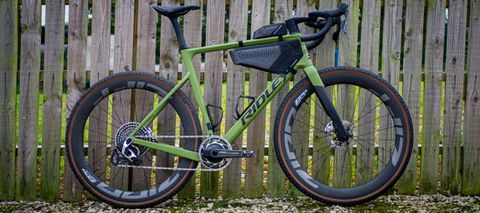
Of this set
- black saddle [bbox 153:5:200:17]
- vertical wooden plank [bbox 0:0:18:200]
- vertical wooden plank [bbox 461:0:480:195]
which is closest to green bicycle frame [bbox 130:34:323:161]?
black saddle [bbox 153:5:200:17]

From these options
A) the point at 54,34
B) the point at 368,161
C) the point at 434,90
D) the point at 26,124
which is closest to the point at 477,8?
the point at 434,90

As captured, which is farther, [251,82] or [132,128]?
[251,82]

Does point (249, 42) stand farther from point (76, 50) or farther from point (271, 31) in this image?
point (76, 50)

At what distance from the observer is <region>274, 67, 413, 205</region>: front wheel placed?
3.95 meters

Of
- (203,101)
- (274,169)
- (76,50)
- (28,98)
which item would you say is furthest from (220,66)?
(28,98)

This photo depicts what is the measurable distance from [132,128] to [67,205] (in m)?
0.86

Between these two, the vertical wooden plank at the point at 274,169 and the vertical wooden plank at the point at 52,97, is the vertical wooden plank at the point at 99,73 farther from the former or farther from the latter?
the vertical wooden plank at the point at 274,169

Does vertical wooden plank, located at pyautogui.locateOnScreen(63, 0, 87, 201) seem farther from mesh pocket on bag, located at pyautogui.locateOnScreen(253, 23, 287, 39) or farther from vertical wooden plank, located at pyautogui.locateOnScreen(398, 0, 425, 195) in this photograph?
vertical wooden plank, located at pyautogui.locateOnScreen(398, 0, 425, 195)

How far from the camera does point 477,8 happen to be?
4.49 m

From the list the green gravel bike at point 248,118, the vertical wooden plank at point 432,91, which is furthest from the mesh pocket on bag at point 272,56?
the vertical wooden plank at point 432,91

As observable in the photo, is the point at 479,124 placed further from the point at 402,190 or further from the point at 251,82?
the point at 251,82

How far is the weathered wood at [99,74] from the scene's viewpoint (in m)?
4.32

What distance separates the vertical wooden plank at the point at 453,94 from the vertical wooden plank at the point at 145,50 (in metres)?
2.29

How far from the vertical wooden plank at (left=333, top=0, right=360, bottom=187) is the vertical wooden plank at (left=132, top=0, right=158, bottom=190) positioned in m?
1.44
